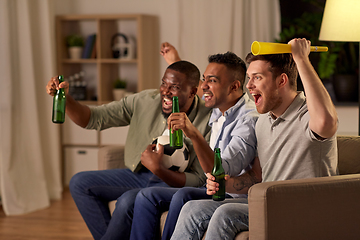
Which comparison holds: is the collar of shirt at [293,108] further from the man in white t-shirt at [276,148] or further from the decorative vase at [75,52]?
the decorative vase at [75,52]

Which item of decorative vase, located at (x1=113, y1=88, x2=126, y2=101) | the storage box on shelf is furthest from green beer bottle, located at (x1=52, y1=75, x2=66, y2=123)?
decorative vase, located at (x1=113, y1=88, x2=126, y2=101)

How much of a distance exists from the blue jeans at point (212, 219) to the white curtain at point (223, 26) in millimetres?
2204

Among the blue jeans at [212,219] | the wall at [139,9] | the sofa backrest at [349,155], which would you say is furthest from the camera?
the wall at [139,9]

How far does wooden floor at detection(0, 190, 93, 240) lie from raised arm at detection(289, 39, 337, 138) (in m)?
1.82

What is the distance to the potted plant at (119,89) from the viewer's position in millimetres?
3957

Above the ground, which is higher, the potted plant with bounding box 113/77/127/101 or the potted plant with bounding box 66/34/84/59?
the potted plant with bounding box 66/34/84/59

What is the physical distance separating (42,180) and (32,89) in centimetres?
74

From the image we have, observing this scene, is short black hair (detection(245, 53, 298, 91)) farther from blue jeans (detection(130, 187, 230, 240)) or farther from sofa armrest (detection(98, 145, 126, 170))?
sofa armrest (detection(98, 145, 126, 170))

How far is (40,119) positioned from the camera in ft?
12.0

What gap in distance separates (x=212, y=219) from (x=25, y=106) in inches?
90.0

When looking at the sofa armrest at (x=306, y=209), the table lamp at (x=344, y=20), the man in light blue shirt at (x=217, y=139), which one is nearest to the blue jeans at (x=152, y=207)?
the man in light blue shirt at (x=217, y=139)

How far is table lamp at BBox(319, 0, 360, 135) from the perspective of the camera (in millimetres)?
2250

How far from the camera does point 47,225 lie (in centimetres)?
302

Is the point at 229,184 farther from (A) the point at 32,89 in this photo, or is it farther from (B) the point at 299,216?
(A) the point at 32,89
